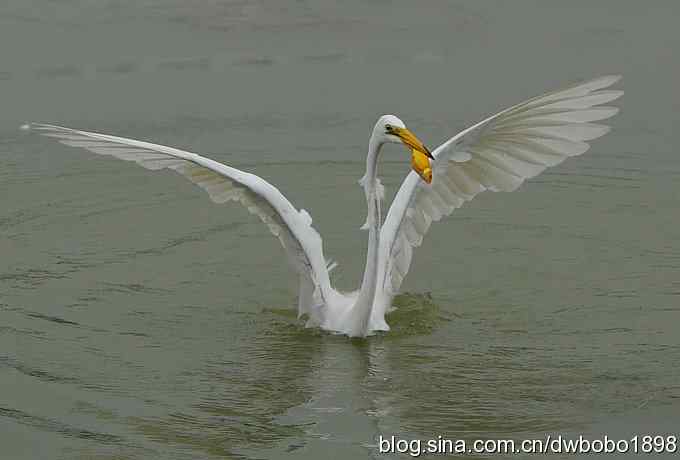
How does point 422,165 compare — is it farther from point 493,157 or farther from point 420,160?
point 493,157

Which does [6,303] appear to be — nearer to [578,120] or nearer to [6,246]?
[6,246]

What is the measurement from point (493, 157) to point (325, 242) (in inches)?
79.4

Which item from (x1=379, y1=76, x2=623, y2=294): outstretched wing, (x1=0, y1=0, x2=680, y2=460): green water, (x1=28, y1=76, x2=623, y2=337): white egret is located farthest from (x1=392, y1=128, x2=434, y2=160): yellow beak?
(x1=0, y1=0, x2=680, y2=460): green water

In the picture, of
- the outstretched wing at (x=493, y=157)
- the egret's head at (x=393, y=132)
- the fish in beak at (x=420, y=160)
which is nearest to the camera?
the fish in beak at (x=420, y=160)

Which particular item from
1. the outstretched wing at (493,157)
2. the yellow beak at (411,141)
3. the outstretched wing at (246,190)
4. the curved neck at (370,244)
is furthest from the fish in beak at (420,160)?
the outstretched wing at (246,190)

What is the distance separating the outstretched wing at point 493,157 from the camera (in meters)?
8.68

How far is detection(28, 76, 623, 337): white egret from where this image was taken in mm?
8703

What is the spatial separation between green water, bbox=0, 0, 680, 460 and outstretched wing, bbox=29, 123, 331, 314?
0.40 metres

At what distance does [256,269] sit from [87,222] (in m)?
1.56

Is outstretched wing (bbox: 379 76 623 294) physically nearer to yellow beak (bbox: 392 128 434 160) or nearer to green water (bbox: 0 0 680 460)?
green water (bbox: 0 0 680 460)

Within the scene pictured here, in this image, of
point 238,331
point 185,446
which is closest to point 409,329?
point 238,331

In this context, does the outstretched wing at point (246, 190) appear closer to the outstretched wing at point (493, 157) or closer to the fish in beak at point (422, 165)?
the outstretched wing at point (493, 157)

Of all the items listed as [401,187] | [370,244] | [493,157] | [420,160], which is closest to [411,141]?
[420,160]

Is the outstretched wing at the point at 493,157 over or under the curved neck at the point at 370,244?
over
